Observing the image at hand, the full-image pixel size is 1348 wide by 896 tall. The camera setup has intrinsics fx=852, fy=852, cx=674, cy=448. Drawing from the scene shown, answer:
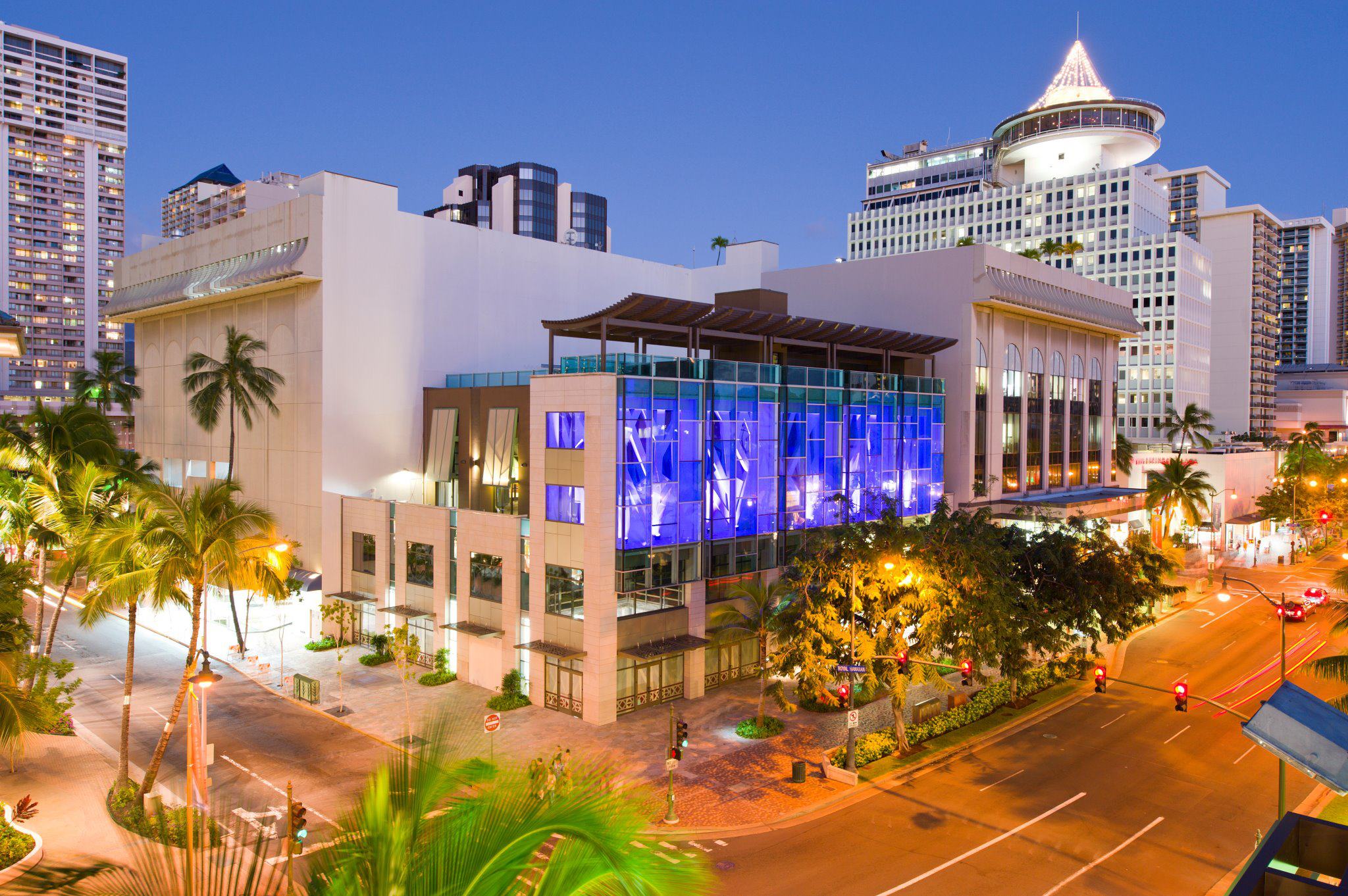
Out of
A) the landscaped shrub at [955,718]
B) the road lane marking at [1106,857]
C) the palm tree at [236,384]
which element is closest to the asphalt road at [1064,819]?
the road lane marking at [1106,857]

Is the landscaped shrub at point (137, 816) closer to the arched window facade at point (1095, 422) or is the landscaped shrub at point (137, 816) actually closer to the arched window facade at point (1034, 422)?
the arched window facade at point (1034, 422)

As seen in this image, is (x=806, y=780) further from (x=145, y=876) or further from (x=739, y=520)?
(x=145, y=876)

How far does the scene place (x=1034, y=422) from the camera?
212ft

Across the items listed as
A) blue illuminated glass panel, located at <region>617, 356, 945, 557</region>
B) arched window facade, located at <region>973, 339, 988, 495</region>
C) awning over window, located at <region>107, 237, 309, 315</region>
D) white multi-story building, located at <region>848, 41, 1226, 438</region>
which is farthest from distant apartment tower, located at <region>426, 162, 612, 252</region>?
blue illuminated glass panel, located at <region>617, 356, 945, 557</region>

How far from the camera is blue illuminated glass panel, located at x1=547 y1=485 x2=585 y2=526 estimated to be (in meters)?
36.0

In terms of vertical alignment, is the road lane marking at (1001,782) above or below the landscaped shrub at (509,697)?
below

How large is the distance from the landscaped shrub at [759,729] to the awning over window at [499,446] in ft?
60.8

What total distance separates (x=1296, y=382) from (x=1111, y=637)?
201155 mm

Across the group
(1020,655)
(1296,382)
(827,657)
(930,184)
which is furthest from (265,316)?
(1296,382)

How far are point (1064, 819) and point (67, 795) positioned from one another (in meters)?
31.4

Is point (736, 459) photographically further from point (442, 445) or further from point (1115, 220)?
point (1115, 220)

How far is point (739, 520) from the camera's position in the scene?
40.6 metres

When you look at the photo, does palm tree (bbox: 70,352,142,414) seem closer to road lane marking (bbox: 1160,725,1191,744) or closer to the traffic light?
the traffic light

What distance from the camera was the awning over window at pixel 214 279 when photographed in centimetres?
4856
